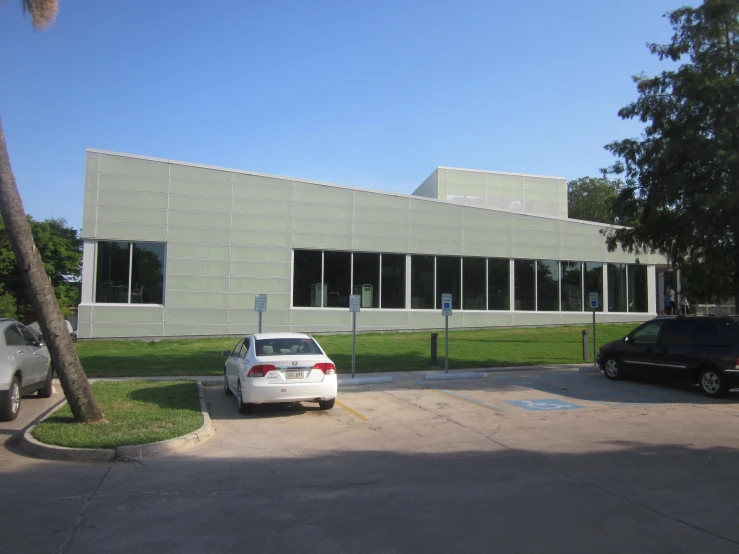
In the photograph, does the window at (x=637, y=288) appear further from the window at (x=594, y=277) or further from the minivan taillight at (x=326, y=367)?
the minivan taillight at (x=326, y=367)

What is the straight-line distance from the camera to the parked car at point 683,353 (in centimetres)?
1266

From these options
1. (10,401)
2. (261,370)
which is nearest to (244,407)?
(261,370)

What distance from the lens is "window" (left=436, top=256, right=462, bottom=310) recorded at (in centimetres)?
2983

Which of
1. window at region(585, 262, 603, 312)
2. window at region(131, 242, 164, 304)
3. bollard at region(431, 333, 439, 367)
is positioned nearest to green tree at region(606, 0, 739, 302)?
bollard at region(431, 333, 439, 367)

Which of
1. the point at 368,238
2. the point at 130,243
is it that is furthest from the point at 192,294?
the point at 368,238

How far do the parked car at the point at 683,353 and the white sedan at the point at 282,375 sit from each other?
8.13 meters

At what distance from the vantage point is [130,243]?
81.3 ft

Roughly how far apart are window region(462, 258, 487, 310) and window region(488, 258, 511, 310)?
1.34ft

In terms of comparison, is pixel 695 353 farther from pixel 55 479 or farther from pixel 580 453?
pixel 55 479

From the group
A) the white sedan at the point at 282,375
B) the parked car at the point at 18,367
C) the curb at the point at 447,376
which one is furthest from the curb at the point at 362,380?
the parked car at the point at 18,367

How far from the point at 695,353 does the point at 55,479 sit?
12666mm

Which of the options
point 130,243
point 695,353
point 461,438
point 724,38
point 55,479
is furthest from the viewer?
point 130,243

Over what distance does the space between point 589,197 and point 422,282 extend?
35.8 meters

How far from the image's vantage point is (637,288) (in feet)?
113
